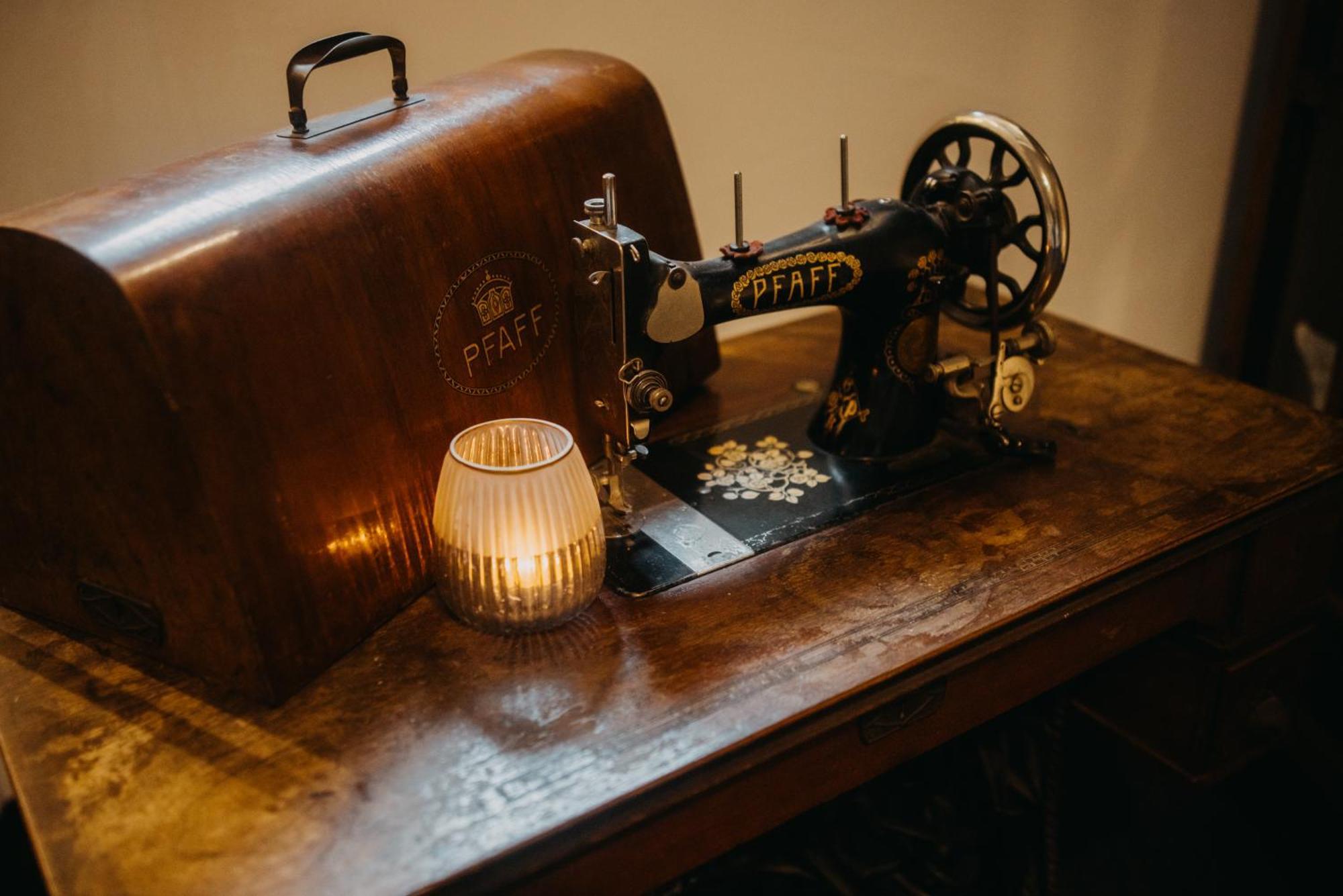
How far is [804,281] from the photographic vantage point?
3.76ft

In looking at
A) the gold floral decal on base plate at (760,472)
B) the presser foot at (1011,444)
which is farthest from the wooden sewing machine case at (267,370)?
the presser foot at (1011,444)

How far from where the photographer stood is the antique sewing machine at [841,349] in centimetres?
107

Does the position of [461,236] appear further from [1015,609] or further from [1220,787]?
[1220,787]

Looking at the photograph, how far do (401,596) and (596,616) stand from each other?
18 cm

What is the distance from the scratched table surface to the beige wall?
1.50 feet

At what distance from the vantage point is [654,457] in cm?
128

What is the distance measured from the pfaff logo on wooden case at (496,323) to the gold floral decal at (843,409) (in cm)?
33

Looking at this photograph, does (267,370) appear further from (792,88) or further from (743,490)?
(792,88)

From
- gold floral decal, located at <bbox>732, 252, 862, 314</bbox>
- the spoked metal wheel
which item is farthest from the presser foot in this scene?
gold floral decal, located at <bbox>732, 252, 862, 314</bbox>

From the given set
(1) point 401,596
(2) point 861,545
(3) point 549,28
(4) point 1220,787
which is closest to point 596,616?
(1) point 401,596

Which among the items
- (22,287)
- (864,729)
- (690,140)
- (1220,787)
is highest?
(22,287)

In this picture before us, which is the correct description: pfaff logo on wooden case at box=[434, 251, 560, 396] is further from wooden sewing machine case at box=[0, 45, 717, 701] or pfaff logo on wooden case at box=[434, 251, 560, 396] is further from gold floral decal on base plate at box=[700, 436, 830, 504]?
gold floral decal on base plate at box=[700, 436, 830, 504]

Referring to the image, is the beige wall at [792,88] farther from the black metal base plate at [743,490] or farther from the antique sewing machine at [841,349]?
the black metal base plate at [743,490]

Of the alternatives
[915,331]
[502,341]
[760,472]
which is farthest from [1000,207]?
[502,341]
